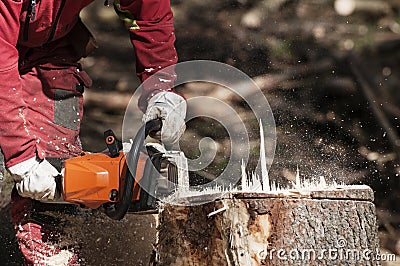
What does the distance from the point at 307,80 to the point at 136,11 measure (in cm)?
239

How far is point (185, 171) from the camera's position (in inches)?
104

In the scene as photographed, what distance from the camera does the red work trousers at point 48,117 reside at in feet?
9.41

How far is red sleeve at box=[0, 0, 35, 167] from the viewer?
8.20ft

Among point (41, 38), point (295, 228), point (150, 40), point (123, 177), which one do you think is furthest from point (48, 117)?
point (295, 228)

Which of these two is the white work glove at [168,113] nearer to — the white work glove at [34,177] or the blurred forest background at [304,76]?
the white work glove at [34,177]

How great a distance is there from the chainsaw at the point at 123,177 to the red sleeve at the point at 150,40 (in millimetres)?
390

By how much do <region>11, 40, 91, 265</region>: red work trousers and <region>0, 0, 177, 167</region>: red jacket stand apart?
139 mm

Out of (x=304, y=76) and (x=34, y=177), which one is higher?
(x=304, y=76)

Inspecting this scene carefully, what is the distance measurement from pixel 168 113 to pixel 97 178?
43 cm

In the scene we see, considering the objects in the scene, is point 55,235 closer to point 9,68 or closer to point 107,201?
point 107,201

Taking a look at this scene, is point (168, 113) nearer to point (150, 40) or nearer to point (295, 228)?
point (150, 40)

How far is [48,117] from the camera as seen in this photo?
2996 mm

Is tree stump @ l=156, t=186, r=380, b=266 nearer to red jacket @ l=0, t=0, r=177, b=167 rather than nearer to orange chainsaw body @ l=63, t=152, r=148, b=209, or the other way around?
orange chainsaw body @ l=63, t=152, r=148, b=209

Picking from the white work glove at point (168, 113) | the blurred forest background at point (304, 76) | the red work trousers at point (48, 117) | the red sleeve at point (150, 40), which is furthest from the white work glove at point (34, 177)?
the blurred forest background at point (304, 76)
